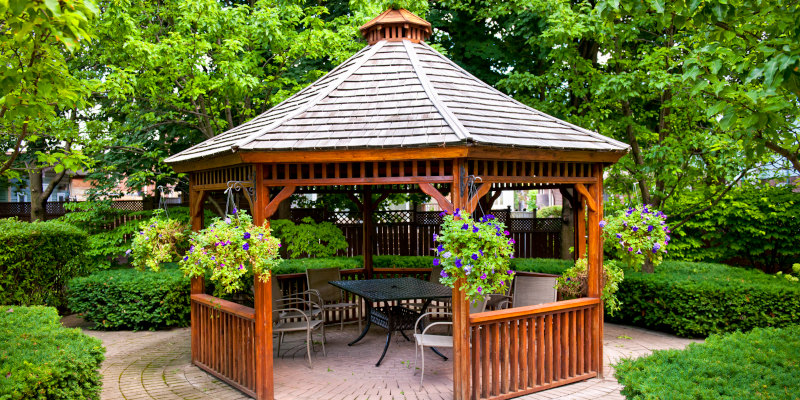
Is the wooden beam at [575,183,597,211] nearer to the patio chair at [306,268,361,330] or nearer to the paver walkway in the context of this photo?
the paver walkway

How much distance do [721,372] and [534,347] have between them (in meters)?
2.13

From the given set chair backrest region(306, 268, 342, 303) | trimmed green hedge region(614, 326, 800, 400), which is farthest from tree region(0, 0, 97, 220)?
trimmed green hedge region(614, 326, 800, 400)

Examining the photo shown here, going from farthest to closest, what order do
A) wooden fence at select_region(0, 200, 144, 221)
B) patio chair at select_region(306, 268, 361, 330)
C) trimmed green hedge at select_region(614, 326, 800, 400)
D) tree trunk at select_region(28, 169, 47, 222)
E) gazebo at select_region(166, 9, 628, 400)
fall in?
wooden fence at select_region(0, 200, 144, 221) → tree trunk at select_region(28, 169, 47, 222) → patio chair at select_region(306, 268, 361, 330) → gazebo at select_region(166, 9, 628, 400) → trimmed green hedge at select_region(614, 326, 800, 400)

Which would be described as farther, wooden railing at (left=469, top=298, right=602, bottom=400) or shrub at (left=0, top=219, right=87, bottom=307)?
shrub at (left=0, top=219, right=87, bottom=307)

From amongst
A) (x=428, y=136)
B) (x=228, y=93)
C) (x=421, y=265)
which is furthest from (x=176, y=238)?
(x=421, y=265)

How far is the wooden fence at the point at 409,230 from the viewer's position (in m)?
13.3

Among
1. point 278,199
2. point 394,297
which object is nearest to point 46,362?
point 278,199

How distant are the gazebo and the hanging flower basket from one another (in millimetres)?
517

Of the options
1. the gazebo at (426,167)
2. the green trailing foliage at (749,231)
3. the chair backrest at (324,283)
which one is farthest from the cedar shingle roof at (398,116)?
the green trailing foliage at (749,231)

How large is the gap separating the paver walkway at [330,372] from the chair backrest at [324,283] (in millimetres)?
572

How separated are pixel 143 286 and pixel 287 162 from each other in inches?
190

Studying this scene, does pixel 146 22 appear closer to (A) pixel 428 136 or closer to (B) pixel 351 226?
(B) pixel 351 226

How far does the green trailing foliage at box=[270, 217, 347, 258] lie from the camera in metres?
10.8

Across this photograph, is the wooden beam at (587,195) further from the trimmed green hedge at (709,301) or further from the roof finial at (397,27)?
the roof finial at (397,27)
